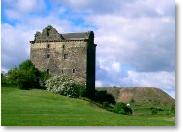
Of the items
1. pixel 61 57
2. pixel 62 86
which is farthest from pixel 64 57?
pixel 62 86

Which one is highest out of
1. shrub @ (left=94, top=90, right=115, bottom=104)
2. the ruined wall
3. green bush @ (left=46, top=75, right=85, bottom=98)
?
the ruined wall

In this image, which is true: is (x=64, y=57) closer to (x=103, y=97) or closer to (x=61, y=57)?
(x=61, y=57)

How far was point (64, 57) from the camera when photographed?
3931cm

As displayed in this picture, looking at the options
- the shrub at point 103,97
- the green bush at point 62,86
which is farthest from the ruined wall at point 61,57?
the green bush at point 62,86

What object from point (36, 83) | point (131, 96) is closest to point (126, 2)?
point (36, 83)

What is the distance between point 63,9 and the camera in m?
14.9

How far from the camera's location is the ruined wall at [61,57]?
38062mm

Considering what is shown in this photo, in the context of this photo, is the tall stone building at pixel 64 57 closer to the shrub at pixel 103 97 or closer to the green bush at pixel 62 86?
the shrub at pixel 103 97

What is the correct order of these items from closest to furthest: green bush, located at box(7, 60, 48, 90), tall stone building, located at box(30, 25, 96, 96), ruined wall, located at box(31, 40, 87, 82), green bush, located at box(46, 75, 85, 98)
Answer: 1. green bush, located at box(7, 60, 48, 90)
2. green bush, located at box(46, 75, 85, 98)
3. tall stone building, located at box(30, 25, 96, 96)
4. ruined wall, located at box(31, 40, 87, 82)

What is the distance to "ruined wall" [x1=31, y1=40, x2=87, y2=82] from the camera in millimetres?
38062

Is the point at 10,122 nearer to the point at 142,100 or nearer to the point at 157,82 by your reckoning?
the point at 157,82

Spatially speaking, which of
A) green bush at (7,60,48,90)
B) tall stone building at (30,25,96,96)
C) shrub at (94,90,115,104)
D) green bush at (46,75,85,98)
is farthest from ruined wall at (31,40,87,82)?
green bush at (7,60,48,90)

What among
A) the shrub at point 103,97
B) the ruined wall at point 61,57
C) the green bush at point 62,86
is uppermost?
the ruined wall at point 61,57

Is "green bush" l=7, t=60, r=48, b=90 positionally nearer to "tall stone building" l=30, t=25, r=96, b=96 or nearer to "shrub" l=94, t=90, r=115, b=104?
"tall stone building" l=30, t=25, r=96, b=96
